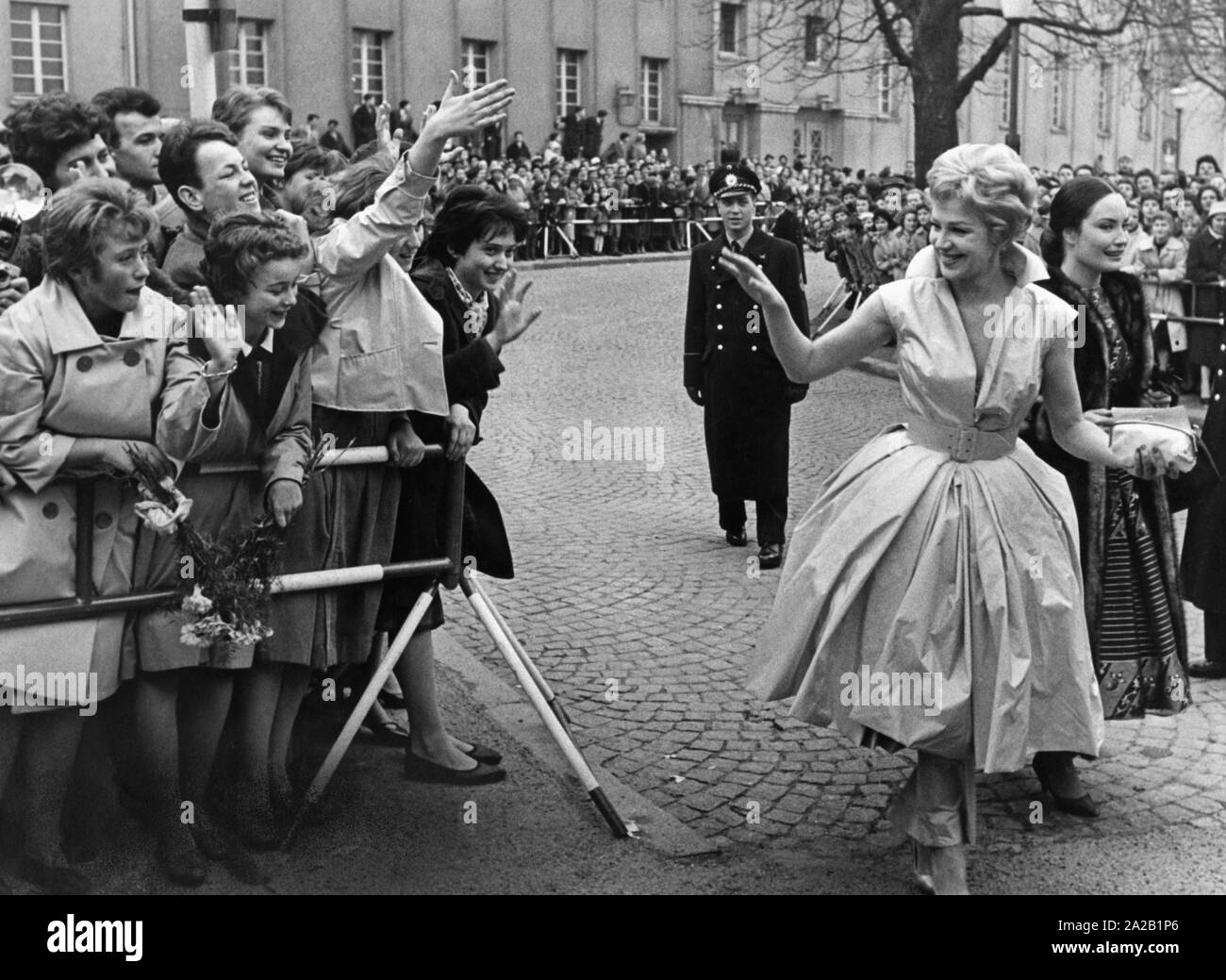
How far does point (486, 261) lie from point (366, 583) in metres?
1.18

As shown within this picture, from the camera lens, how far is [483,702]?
6.25 metres

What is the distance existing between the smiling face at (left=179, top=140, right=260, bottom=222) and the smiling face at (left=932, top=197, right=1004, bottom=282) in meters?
2.06

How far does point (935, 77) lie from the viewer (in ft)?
76.7

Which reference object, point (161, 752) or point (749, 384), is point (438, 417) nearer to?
point (161, 752)

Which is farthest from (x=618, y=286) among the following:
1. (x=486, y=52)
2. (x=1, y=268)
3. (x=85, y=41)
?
(x=1, y=268)

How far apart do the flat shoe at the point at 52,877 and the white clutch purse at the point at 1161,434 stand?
10.3 feet

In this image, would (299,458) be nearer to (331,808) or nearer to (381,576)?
(381,576)

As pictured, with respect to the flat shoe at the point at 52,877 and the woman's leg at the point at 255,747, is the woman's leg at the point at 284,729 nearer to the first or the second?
the woman's leg at the point at 255,747

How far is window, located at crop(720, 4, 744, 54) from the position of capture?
4250 centimetres

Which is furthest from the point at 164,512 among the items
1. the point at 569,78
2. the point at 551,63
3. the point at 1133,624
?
the point at 569,78

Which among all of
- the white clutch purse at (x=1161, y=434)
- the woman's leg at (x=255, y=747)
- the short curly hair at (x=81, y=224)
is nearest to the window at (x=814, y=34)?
the white clutch purse at (x=1161, y=434)

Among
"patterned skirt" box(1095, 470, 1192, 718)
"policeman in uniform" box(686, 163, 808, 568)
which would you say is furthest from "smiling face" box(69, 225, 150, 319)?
"policeman in uniform" box(686, 163, 808, 568)

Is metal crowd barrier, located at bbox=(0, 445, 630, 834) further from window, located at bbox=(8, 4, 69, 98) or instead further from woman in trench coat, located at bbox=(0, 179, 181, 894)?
window, located at bbox=(8, 4, 69, 98)
